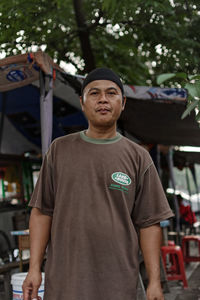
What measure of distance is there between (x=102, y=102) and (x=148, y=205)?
633mm

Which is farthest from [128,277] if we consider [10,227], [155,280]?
[10,227]

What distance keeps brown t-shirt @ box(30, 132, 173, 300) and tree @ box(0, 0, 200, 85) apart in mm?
2103

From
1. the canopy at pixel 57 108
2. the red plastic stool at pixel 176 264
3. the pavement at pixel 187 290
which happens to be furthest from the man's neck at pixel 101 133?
the red plastic stool at pixel 176 264

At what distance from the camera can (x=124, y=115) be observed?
6949 mm

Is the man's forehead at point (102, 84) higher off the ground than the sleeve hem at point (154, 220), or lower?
higher

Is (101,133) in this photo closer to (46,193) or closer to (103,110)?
(103,110)

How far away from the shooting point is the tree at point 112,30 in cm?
541

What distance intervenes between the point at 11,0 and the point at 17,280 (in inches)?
162

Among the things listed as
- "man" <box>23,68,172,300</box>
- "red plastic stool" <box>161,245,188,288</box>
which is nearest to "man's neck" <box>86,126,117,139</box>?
"man" <box>23,68,172,300</box>

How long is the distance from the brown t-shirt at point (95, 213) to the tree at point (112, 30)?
2.10 meters

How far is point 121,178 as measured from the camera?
2.12m

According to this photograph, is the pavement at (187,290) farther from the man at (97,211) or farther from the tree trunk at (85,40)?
the tree trunk at (85,40)

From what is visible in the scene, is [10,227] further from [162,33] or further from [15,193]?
[162,33]

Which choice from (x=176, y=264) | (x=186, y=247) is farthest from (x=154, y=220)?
(x=186, y=247)
